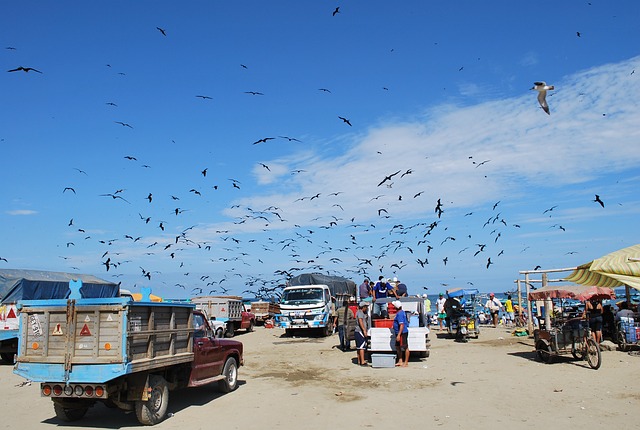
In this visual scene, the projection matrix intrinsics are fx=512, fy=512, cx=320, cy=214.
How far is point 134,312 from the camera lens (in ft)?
27.4

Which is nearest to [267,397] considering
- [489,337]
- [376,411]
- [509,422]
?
[376,411]

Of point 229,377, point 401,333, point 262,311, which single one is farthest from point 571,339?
point 262,311

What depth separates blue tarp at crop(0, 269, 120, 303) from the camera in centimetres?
1820

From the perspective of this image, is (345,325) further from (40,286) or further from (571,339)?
(40,286)

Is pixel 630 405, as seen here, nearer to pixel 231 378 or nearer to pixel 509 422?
pixel 509 422

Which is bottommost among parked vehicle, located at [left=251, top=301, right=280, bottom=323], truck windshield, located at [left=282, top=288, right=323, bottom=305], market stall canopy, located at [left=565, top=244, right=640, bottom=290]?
parked vehicle, located at [left=251, top=301, right=280, bottom=323]

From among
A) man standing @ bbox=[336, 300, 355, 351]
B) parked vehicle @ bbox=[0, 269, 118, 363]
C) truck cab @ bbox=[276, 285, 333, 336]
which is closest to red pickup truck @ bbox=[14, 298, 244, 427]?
parked vehicle @ bbox=[0, 269, 118, 363]

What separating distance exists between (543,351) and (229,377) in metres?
9.53

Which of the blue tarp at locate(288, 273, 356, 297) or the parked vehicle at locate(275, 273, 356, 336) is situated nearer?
the parked vehicle at locate(275, 273, 356, 336)

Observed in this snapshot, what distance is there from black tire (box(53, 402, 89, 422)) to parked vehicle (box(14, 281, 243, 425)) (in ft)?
0.05

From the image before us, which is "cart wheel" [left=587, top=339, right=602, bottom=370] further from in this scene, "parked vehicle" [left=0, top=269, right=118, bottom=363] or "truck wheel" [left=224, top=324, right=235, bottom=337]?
"truck wheel" [left=224, top=324, right=235, bottom=337]

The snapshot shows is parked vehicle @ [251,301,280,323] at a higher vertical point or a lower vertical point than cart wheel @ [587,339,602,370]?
higher

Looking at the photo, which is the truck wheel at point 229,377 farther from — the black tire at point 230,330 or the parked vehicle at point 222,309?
the black tire at point 230,330

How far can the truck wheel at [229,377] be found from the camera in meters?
11.6
